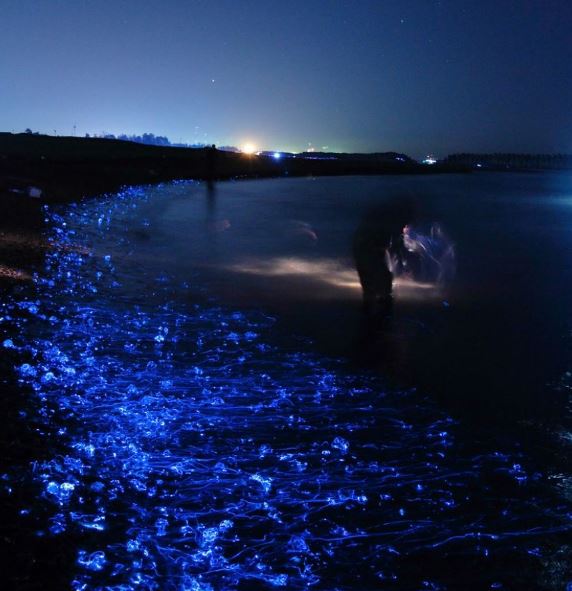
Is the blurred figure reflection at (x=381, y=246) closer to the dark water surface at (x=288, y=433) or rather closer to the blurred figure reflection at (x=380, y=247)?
the blurred figure reflection at (x=380, y=247)

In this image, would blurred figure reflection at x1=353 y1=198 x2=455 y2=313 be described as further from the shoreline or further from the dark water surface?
the shoreline

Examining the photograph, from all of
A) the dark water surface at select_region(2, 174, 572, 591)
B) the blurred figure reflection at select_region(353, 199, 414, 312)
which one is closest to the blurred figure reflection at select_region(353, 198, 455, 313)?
the blurred figure reflection at select_region(353, 199, 414, 312)

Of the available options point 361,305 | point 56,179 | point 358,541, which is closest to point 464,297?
point 361,305

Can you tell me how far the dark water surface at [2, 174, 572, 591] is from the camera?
3762mm

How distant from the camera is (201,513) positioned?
4188 mm

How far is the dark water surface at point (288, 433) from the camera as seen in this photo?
3762 mm

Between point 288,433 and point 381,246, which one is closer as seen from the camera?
point 288,433

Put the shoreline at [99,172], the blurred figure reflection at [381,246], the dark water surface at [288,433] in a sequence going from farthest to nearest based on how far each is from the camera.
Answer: the shoreline at [99,172] < the blurred figure reflection at [381,246] < the dark water surface at [288,433]

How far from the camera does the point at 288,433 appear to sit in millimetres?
5422

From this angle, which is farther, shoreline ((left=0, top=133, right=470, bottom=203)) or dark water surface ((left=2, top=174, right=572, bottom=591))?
shoreline ((left=0, top=133, right=470, bottom=203))

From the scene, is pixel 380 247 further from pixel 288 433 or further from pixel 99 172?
pixel 99 172

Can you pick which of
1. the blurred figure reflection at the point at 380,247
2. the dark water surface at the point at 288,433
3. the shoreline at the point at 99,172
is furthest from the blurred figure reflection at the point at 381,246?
the shoreline at the point at 99,172

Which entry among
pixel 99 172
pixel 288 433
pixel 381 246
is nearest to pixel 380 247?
pixel 381 246

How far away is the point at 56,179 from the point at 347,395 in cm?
2758
